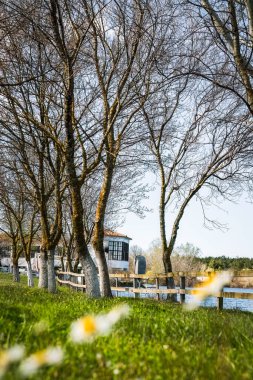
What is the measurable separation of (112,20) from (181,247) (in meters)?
78.7

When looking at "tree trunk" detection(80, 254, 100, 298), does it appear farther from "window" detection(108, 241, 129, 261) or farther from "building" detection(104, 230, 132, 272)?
"window" detection(108, 241, 129, 261)

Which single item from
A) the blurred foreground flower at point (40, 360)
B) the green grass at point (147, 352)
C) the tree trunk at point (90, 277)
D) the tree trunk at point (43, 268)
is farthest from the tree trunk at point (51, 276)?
the blurred foreground flower at point (40, 360)

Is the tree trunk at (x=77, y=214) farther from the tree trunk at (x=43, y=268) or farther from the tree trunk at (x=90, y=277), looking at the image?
the tree trunk at (x=43, y=268)

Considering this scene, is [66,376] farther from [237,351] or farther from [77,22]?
[77,22]

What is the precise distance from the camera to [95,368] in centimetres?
282

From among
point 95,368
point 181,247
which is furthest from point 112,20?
point 181,247

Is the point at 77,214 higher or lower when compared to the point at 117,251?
higher

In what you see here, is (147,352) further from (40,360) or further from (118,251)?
(118,251)

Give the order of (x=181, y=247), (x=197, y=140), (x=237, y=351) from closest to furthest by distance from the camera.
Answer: (x=237, y=351), (x=197, y=140), (x=181, y=247)

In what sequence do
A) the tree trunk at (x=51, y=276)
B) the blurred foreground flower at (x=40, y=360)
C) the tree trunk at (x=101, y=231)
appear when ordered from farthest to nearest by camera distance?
the tree trunk at (x=51, y=276) → the tree trunk at (x=101, y=231) → the blurred foreground flower at (x=40, y=360)

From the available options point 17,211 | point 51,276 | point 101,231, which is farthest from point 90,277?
point 17,211

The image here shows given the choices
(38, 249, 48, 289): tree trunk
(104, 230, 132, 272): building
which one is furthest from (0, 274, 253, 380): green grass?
(104, 230, 132, 272): building

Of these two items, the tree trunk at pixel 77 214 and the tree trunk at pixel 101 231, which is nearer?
the tree trunk at pixel 77 214

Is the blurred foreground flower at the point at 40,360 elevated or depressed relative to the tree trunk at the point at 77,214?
depressed
